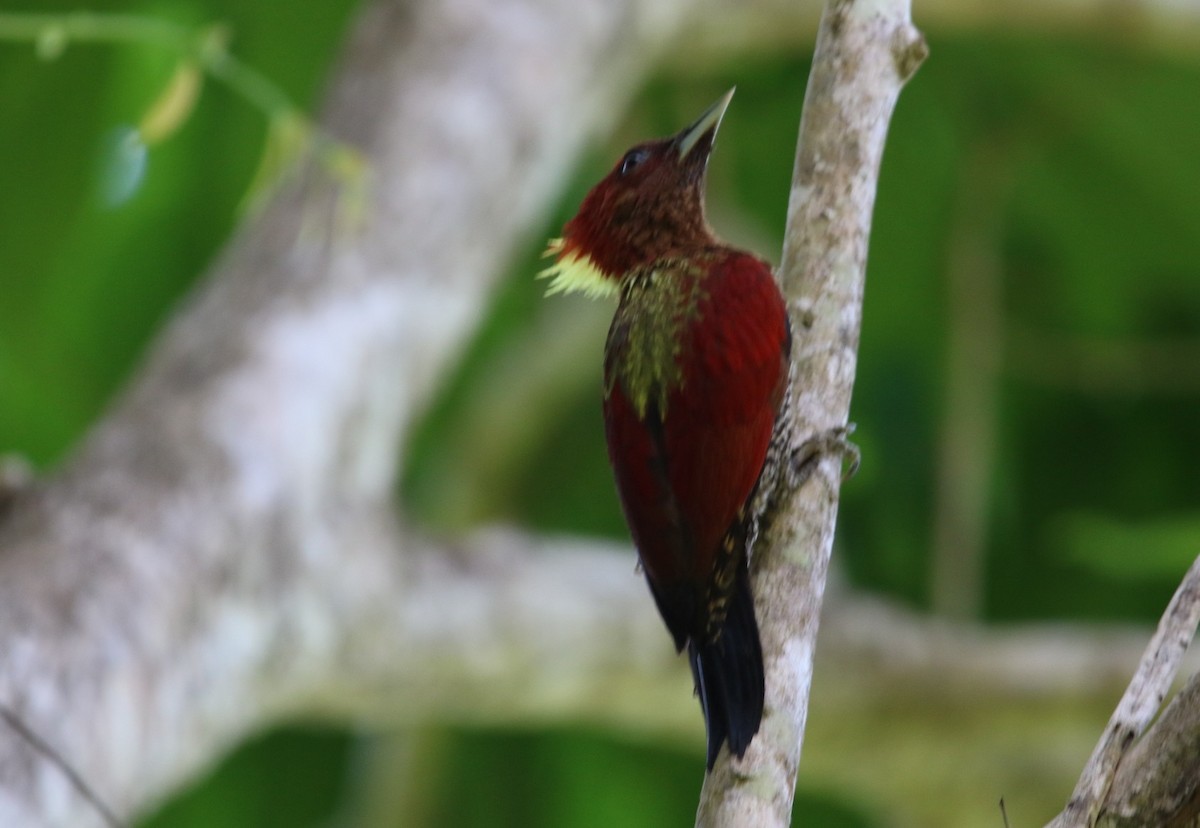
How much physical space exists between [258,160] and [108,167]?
511 mm

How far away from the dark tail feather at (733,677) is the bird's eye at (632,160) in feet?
2.43

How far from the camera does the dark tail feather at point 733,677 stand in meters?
1.35

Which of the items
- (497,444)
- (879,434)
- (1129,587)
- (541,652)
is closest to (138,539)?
(541,652)

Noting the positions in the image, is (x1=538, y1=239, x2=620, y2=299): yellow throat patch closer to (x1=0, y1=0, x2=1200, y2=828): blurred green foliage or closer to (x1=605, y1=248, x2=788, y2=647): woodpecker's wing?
(x1=605, y1=248, x2=788, y2=647): woodpecker's wing

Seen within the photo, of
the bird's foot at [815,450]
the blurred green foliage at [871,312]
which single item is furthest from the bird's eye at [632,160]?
the blurred green foliage at [871,312]

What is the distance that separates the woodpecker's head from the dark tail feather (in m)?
0.62

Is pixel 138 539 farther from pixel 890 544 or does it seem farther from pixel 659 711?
pixel 890 544

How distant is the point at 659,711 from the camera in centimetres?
356

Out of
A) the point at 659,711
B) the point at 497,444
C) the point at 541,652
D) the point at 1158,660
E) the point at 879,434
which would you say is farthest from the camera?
the point at 879,434

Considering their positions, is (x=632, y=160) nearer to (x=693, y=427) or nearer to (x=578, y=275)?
(x=578, y=275)

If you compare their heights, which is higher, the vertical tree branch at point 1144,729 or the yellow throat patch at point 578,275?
the yellow throat patch at point 578,275

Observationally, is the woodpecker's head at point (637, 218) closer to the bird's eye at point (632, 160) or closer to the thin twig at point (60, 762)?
the bird's eye at point (632, 160)

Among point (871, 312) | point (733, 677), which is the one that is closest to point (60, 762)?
point (733, 677)

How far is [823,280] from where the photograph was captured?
1.56m
